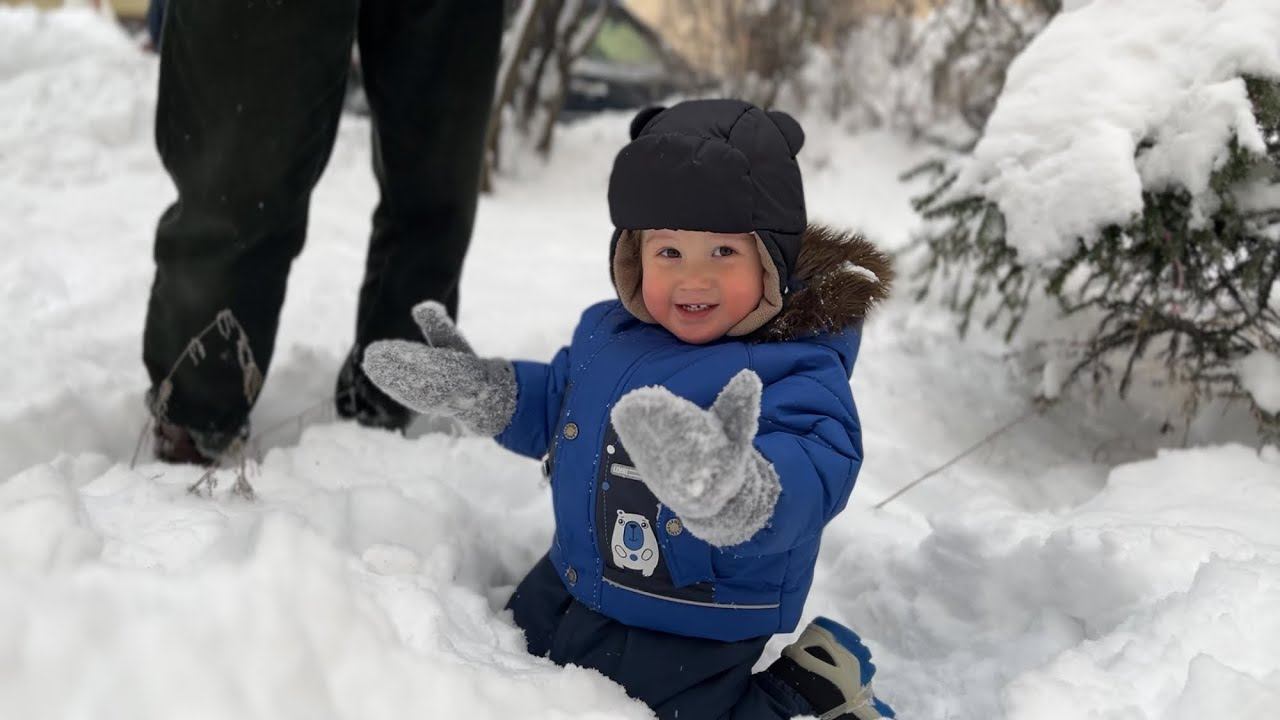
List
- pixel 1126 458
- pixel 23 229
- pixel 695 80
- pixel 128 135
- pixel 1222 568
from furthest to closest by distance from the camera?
pixel 695 80, pixel 128 135, pixel 23 229, pixel 1126 458, pixel 1222 568

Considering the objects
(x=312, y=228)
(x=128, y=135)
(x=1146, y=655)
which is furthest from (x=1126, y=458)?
(x=128, y=135)

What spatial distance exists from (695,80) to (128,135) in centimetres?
381

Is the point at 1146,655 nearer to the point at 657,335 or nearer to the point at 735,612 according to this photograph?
the point at 735,612

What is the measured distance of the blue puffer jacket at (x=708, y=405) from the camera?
1.36 meters

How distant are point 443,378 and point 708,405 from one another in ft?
→ 1.42

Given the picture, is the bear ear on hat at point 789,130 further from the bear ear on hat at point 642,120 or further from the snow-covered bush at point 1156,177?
the snow-covered bush at point 1156,177

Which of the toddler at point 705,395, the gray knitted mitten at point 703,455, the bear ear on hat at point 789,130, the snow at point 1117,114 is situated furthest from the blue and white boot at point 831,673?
the snow at point 1117,114

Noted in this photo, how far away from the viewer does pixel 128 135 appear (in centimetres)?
444

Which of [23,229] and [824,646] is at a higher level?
[824,646]

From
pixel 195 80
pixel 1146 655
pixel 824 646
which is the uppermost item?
pixel 195 80

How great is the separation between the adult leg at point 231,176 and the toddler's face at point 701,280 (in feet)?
2.51

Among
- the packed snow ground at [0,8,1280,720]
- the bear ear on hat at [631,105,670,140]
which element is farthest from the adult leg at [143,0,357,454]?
the bear ear on hat at [631,105,670,140]

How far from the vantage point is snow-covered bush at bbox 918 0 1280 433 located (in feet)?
6.71

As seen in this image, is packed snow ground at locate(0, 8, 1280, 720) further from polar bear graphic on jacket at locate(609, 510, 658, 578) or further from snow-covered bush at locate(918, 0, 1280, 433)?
snow-covered bush at locate(918, 0, 1280, 433)
